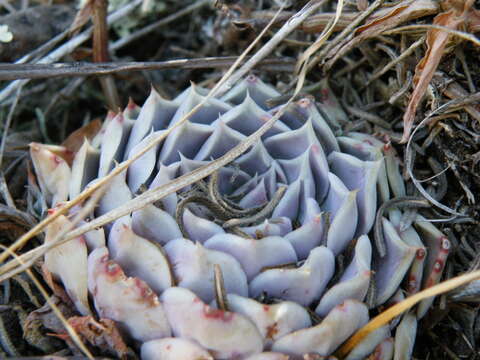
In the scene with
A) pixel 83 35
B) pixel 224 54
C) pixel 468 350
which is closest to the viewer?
pixel 468 350

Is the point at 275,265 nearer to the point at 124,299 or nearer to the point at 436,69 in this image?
the point at 124,299

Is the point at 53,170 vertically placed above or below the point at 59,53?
below

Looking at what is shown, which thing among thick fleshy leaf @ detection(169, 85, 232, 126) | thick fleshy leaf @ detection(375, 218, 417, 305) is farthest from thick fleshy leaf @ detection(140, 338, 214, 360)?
thick fleshy leaf @ detection(169, 85, 232, 126)

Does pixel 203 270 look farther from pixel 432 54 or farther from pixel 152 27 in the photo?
pixel 152 27

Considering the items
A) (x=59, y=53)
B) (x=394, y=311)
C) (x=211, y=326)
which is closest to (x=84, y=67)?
(x=59, y=53)

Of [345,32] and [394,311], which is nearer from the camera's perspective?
[394,311]

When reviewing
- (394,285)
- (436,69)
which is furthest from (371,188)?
(436,69)

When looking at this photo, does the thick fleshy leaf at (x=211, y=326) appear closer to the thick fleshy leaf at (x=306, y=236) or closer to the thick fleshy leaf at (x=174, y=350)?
the thick fleshy leaf at (x=174, y=350)
